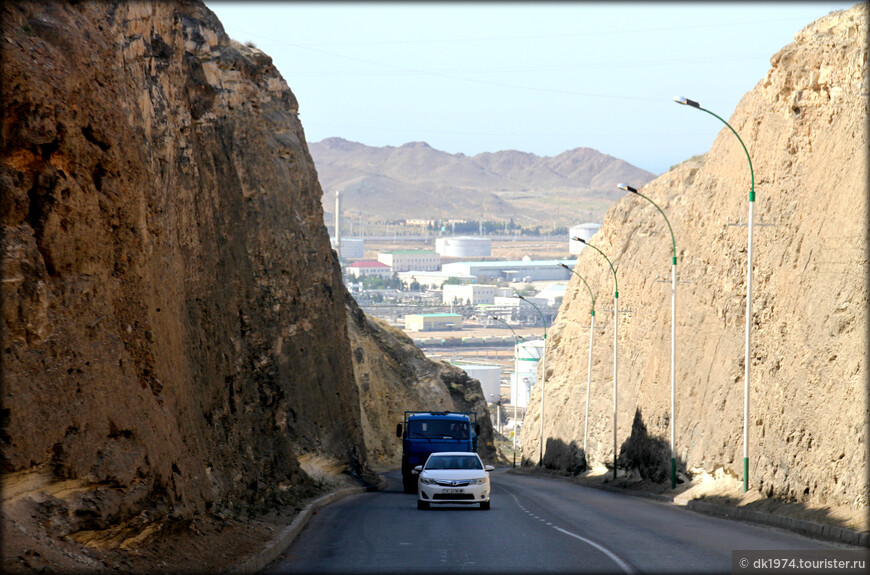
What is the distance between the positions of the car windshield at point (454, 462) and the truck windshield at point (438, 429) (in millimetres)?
8877

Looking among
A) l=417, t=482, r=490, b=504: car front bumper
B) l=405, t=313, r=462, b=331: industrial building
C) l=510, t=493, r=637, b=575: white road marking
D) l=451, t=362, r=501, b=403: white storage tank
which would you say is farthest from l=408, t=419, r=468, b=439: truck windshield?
l=405, t=313, r=462, b=331: industrial building

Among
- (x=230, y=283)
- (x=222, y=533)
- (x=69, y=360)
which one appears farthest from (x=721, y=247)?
(x=69, y=360)

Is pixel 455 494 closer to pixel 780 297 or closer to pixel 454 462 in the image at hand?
pixel 454 462

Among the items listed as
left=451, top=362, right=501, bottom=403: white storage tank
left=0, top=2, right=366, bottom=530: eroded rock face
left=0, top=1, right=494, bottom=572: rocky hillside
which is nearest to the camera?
left=0, top=1, right=494, bottom=572: rocky hillside

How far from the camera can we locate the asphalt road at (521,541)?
14.0 meters

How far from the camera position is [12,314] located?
10.8 meters

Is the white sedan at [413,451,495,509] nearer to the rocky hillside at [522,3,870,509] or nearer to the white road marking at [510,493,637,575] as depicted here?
the white road marking at [510,493,637,575]

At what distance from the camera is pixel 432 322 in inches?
7475

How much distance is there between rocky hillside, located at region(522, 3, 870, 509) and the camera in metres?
22.6

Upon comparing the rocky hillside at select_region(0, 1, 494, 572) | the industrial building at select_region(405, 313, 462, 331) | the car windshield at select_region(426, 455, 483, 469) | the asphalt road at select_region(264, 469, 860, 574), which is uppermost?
the industrial building at select_region(405, 313, 462, 331)

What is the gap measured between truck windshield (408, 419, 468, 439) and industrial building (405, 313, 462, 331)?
150992mm

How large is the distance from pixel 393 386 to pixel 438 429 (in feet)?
126

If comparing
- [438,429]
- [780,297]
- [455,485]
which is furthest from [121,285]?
[438,429]

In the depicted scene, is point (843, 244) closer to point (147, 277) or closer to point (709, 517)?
point (709, 517)
